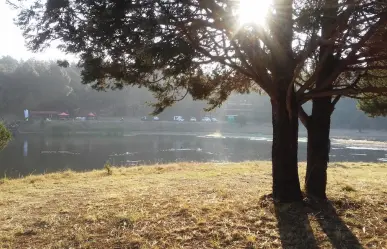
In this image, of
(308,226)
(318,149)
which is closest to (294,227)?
(308,226)

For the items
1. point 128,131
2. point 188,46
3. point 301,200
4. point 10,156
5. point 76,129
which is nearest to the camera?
point 188,46

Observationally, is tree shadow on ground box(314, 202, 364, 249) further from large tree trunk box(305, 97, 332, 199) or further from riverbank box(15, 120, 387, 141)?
→ riverbank box(15, 120, 387, 141)

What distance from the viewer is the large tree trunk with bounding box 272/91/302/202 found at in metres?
4.71

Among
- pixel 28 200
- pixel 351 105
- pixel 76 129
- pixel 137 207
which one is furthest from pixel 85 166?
pixel 351 105

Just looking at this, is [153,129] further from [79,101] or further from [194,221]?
[194,221]

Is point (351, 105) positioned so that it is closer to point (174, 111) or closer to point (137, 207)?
point (174, 111)

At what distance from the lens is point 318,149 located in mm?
5062

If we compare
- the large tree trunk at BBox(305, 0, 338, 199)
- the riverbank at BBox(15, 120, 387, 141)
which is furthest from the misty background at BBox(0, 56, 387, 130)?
the large tree trunk at BBox(305, 0, 338, 199)

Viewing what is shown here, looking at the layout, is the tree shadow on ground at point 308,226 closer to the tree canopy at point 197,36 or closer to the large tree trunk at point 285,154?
the large tree trunk at point 285,154

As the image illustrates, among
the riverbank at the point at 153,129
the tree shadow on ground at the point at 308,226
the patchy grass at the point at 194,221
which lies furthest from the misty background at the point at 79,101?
the tree shadow on ground at the point at 308,226

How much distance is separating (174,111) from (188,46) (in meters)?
59.7

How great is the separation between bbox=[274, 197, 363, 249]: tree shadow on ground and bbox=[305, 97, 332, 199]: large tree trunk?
1.05 feet

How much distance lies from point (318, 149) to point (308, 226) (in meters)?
→ 1.49

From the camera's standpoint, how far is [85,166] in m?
21.4
